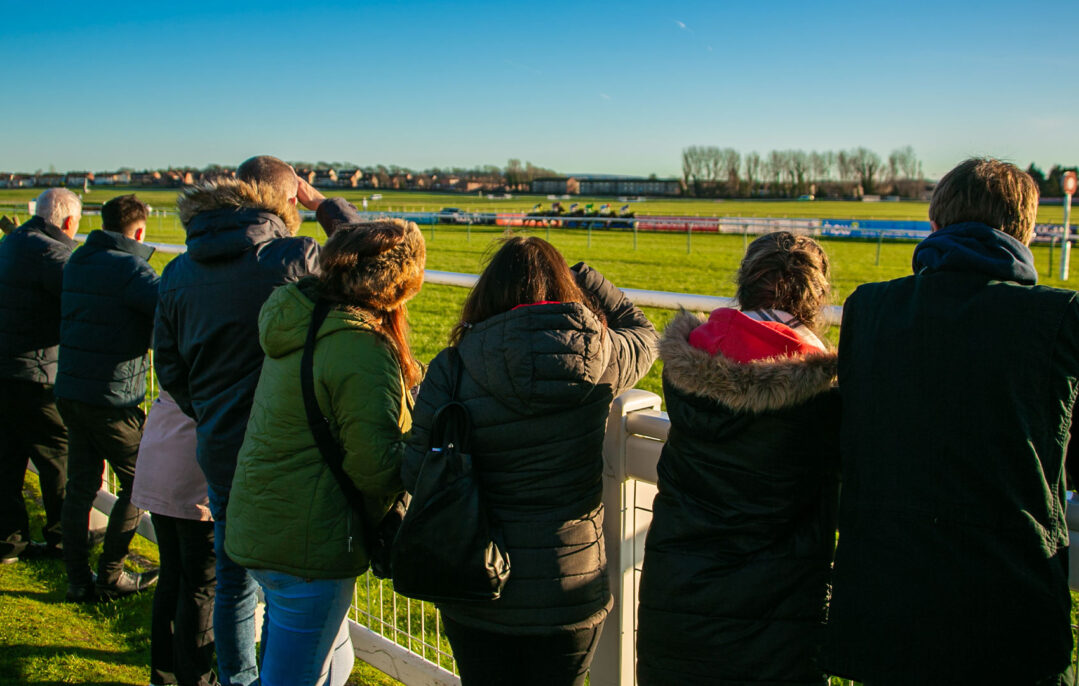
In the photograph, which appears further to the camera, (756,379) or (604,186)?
(604,186)

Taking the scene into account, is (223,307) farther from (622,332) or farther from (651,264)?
(651,264)

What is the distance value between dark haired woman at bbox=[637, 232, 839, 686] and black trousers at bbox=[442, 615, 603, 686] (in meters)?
0.26

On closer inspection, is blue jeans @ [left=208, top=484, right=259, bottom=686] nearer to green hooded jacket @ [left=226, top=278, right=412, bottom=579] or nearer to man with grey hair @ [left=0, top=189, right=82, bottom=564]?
green hooded jacket @ [left=226, top=278, right=412, bottom=579]

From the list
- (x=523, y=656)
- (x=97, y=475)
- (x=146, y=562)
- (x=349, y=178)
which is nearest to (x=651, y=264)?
(x=146, y=562)

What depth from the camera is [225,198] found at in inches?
106

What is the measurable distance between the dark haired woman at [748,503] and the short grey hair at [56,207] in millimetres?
3802

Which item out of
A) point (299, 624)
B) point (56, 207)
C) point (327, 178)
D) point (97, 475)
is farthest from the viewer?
point (327, 178)

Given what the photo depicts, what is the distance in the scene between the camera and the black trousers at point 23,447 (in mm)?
4445

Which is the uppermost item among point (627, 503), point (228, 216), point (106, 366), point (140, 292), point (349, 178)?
point (349, 178)

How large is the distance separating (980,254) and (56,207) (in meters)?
4.43

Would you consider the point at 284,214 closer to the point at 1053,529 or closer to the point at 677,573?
the point at 677,573

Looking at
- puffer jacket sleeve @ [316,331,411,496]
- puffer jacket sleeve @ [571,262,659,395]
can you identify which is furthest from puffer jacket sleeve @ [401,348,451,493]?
puffer jacket sleeve @ [571,262,659,395]

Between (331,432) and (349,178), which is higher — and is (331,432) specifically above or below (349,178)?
below

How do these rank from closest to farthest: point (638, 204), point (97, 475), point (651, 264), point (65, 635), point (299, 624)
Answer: point (299, 624), point (65, 635), point (97, 475), point (651, 264), point (638, 204)
